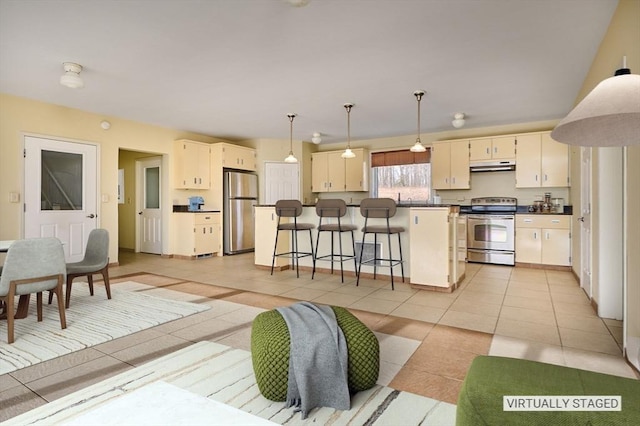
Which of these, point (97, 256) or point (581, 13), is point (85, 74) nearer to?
point (97, 256)

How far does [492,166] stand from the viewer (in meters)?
6.27

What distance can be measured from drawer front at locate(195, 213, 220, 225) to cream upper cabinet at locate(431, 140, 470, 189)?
4.45m

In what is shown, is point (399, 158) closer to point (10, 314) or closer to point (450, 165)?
point (450, 165)

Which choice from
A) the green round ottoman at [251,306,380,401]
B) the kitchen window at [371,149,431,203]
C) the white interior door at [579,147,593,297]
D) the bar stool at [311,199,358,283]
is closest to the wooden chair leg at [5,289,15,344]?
the green round ottoman at [251,306,380,401]

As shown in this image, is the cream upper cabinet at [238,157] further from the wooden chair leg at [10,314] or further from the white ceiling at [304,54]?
the wooden chair leg at [10,314]

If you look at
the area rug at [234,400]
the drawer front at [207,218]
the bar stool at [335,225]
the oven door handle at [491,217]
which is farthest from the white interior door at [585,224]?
the drawer front at [207,218]

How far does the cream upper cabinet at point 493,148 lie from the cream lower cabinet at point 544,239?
3.83ft

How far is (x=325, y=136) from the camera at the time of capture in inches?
294

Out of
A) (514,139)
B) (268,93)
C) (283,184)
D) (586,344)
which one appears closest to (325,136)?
(283,184)

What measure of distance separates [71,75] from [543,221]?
21.8 feet

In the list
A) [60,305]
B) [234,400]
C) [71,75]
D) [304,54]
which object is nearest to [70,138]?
[71,75]

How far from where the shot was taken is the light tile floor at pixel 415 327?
201 cm

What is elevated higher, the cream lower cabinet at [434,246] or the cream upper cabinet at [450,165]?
the cream upper cabinet at [450,165]

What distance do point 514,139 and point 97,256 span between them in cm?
645
